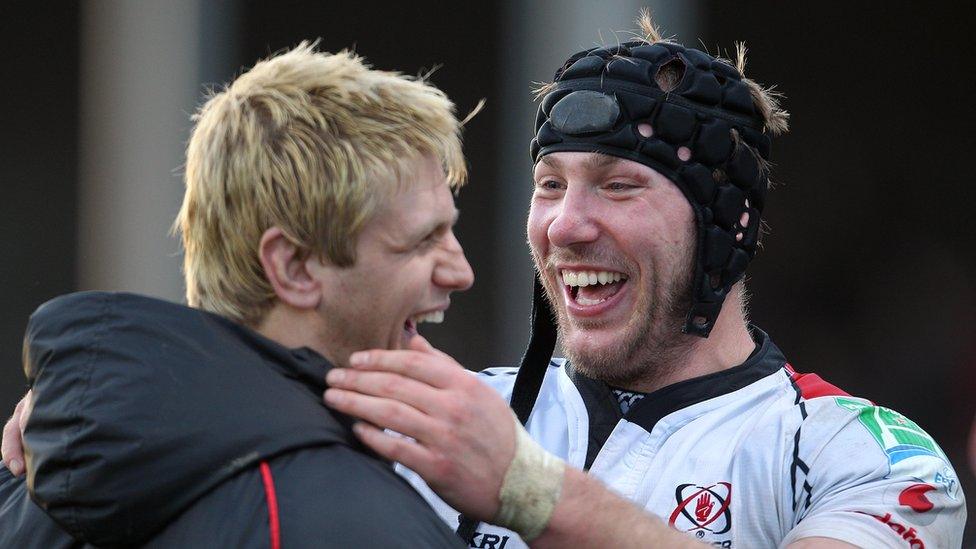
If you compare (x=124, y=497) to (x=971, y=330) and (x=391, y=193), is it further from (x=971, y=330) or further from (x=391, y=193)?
(x=971, y=330)

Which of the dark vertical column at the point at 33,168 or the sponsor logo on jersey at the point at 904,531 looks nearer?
the sponsor logo on jersey at the point at 904,531

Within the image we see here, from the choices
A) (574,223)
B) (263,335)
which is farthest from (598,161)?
(263,335)

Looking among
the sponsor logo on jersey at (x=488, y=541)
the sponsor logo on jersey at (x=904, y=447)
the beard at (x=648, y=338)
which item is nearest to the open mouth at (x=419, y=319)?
the sponsor logo on jersey at (x=488, y=541)

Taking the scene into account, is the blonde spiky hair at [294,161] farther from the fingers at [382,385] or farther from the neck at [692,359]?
the neck at [692,359]

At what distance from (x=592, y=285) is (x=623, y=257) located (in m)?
0.11

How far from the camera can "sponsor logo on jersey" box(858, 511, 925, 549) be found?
1884 millimetres

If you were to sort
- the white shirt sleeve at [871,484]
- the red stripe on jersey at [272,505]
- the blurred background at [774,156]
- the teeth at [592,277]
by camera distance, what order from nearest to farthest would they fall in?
the red stripe on jersey at [272,505] < the white shirt sleeve at [871,484] < the teeth at [592,277] < the blurred background at [774,156]

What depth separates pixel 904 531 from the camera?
1.89 meters

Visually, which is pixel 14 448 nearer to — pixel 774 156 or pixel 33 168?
pixel 33 168

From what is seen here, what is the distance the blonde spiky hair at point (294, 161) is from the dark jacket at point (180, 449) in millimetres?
146

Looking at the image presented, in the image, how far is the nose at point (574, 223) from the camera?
233 centimetres

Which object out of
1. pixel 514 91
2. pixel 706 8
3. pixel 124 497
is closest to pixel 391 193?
pixel 124 497

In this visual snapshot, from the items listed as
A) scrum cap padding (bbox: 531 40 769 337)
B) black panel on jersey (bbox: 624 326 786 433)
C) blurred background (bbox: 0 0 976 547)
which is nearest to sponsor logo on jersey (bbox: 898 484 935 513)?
black panel on jersey (bbox: 624 326 786 433)

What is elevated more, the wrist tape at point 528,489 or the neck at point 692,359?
A: the wrist tape at point 528,489
